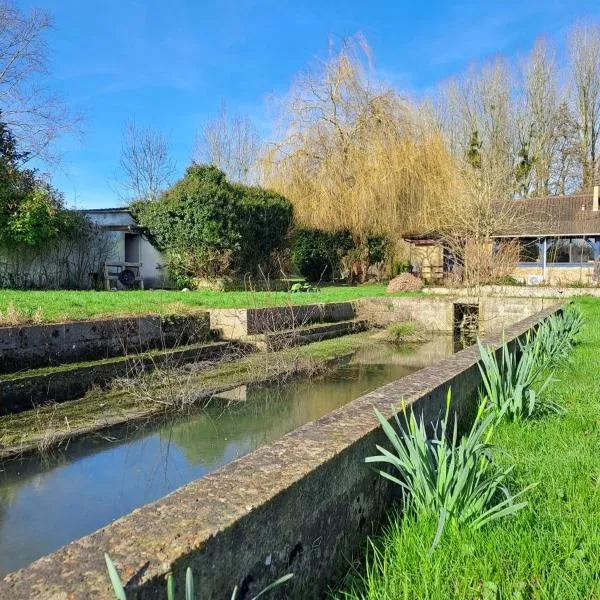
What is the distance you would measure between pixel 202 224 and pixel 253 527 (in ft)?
61.2

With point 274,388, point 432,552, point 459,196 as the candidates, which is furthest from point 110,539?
point 459,196

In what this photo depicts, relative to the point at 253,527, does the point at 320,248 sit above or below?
above

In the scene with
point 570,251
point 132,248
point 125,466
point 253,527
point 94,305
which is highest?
point 132,248

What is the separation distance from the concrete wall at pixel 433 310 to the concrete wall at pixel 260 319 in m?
2.70

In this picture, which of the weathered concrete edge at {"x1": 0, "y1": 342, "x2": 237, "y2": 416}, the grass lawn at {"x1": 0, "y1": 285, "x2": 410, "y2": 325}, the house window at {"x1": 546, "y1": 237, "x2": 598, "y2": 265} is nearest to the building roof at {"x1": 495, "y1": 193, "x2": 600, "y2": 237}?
the house window at {"x1": 546, "y1": 237, "x2": 598, "y2": 265}

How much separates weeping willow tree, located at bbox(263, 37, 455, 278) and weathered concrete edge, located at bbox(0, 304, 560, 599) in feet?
74.3

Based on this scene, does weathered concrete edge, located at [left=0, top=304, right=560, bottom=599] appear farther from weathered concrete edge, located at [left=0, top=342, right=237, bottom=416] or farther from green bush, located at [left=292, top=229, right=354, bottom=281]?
green bush, located at [left=292, top=229, right=354, bottom=281]

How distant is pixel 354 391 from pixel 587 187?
32.7 metres

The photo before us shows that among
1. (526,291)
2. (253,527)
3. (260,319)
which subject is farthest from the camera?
(526,291)

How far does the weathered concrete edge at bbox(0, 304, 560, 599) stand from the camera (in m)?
1.33

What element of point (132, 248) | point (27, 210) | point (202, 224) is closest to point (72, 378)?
point (27, 210)

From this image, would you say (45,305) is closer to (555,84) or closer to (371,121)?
(371,121)

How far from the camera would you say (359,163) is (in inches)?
984

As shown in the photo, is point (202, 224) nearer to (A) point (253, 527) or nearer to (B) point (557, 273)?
(B) point (557, 273)
